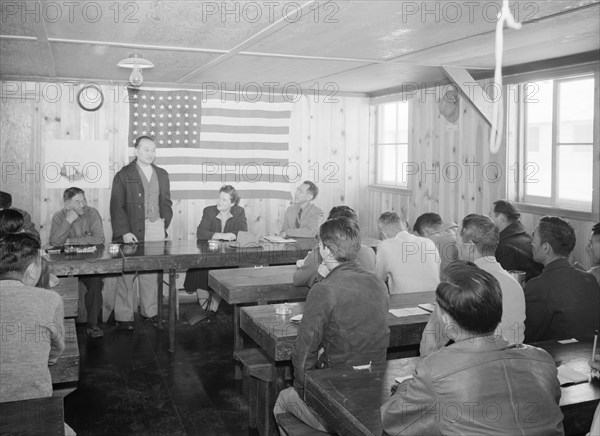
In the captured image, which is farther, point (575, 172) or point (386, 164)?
point (386, 164)

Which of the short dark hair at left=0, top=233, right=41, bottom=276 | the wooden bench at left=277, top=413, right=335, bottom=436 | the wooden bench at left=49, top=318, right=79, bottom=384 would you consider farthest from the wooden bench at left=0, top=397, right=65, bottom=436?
the wooden bench at left=277, top=413, right=335, bottom=436

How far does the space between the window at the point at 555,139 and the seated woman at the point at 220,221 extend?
9.68ft

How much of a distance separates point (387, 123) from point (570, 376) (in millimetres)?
6122

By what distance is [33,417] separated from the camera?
256cm

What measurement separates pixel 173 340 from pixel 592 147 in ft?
13.1

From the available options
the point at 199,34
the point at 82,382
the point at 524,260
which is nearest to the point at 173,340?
the point at 82,382

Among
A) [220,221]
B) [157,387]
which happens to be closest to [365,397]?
[157,387]

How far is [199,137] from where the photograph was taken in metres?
7.83

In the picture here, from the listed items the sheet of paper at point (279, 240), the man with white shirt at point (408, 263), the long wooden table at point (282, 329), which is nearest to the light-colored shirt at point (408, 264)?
the man with white shirt at point (408, 263)

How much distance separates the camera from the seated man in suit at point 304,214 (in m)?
7.18

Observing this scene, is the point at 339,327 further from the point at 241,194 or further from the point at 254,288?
the point at 241,194

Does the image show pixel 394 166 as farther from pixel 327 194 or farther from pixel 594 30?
pixel 594 30

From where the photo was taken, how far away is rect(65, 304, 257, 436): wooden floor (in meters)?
4.18

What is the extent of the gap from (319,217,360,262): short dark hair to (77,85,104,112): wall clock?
4.96m
